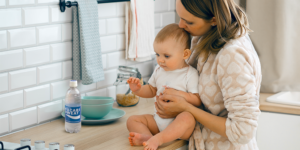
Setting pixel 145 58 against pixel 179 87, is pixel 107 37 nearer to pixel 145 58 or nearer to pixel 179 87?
pixel 145 58

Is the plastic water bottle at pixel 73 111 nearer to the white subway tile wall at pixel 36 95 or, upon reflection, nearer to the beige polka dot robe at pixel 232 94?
the white subway tile wall at pixel 36 95

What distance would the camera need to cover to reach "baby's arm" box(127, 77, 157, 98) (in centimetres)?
141

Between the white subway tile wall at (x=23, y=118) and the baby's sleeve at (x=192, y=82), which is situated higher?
the baby's sleeve at (x=192, y=82)

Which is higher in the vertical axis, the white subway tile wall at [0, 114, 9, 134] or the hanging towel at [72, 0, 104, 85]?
the hanging towel at [72, 0, 104, 85]

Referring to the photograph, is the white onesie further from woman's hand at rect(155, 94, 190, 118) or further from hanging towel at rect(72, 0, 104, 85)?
hanging towel at rect(72, 0, 104, 85)

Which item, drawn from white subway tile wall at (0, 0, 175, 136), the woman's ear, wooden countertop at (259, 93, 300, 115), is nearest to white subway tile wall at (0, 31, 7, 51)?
white subway tile wall at (0, 0, 175, 136)

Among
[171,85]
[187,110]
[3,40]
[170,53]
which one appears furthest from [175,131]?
[3,40]

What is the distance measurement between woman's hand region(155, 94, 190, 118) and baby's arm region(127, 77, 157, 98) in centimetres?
10

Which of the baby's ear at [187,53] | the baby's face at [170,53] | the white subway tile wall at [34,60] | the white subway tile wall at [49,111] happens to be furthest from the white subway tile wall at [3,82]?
the baby's ear at [187,53]

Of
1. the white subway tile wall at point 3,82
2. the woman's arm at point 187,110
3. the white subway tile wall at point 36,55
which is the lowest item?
the woman's arm at point 187,110

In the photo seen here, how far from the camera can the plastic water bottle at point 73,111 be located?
1.43 meters

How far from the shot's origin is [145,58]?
2131 mm

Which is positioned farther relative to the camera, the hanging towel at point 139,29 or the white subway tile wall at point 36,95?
the hanging towel at point 139,29

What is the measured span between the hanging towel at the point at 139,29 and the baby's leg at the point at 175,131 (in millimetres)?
811
